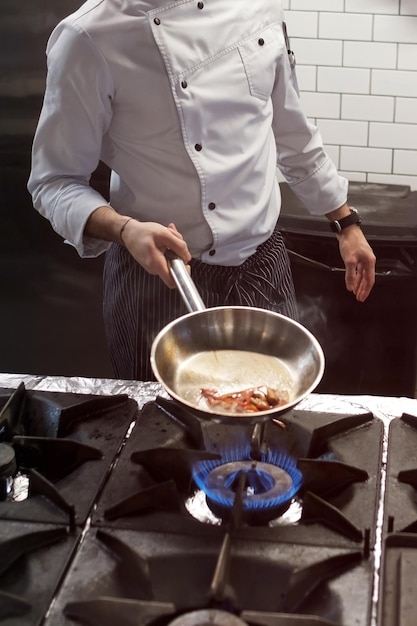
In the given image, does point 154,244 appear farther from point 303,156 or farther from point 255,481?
point 303,156

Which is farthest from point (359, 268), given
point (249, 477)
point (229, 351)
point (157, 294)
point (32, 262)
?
point (32, 262)

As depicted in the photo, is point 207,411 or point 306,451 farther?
point 306,451

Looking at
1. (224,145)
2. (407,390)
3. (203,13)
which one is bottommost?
(407,390)

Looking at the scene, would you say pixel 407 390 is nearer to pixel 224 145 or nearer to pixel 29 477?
pixel 224 145

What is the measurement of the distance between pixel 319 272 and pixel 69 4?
38.3 inches

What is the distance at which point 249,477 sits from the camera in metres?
1.19

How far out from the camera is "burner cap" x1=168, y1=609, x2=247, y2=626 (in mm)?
916

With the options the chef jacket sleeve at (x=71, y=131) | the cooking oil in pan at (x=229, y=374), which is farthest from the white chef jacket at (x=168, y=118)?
the cooking oil in pan at (x=229, y=374)

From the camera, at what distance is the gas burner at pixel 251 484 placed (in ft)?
3.70

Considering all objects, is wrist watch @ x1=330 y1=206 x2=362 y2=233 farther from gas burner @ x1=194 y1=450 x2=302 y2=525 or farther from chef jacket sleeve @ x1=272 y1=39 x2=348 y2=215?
gas burner @ x1=194 y1=450 x2=302 y2=525

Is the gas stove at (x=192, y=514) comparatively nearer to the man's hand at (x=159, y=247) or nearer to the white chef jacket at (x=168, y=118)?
the man's hand at (x=159, y=247)

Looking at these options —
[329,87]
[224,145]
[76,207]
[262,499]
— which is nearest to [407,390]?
[329,87]

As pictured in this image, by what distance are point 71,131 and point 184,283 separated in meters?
0.47

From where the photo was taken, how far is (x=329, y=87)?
2719 mm
